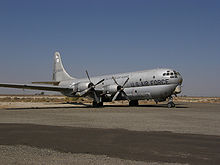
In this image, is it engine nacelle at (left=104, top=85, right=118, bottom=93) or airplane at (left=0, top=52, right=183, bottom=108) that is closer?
airplane at (left=0, top=52, right=183, bottom=108)

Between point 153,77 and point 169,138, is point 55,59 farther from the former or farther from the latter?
point 169,138

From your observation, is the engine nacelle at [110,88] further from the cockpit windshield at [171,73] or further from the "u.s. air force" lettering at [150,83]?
the cockpit windshield at [171,73]

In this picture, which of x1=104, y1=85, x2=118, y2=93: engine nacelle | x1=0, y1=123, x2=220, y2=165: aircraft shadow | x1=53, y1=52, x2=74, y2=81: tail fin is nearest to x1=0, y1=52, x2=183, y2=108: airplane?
x1=104, y1=85, x2=118, y2=93: engine nacelle

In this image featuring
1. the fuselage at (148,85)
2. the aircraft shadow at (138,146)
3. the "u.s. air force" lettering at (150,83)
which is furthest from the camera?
the "u.s. air force" lettering at (150,83)

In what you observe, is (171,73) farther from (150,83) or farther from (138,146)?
(138,146)

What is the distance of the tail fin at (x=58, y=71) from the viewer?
147ft

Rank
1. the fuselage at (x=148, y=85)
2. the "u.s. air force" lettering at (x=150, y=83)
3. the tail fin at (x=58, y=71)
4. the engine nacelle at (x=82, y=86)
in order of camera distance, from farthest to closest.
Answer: the tail fin at (x=58, y=71) → the engine nacelle at (x=82, y=86) → the "u.s. air force" lettering at (x=150, y=83) → the fuselage at (x=148, y=85)

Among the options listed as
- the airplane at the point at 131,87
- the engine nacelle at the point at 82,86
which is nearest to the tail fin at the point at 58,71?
the airplane at the point at 131,87

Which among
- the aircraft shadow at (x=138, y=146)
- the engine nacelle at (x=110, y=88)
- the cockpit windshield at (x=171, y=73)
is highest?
the cockpit windshield at (x=171, y=73)

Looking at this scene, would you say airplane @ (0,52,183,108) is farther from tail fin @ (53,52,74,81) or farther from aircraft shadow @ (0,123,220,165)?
aircraft shadow @ (0,123,220,165)

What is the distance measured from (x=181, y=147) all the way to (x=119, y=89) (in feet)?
80.0

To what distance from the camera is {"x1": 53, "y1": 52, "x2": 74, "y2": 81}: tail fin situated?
44688 millimetres

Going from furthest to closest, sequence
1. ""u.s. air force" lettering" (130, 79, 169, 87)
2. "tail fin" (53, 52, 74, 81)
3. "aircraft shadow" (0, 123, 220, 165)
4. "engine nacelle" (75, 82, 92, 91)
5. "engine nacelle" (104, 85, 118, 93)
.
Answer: "tail fin" (53, 52, 74, 81), "engine nacelle" (75, 82, 92, 91), "engine nacelle" (104, 85, 118, 93), ""u.s. air force" lettering" (130, 79, 169, 87), "aircraft shadow" (0, 123, 220, 165)

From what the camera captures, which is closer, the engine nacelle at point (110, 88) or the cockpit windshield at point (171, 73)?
the cockpit windshield at point (171, 73)
